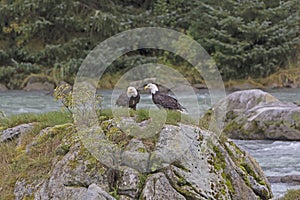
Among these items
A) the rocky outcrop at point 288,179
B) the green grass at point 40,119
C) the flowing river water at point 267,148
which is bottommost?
the flowing river water at point 267,148

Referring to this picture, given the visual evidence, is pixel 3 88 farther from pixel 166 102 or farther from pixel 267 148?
pixel 166 102

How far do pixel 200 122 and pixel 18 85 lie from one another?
18238 mm

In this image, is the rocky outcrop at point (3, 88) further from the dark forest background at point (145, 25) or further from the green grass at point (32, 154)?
the green grass at point (32, 154)

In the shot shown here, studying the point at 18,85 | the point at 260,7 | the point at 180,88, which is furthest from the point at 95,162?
the point at 260,7

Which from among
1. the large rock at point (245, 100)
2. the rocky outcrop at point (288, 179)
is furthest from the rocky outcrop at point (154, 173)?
the large rock at point (245, 100)

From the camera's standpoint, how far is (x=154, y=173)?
232 inches

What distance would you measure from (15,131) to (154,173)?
7.21ft

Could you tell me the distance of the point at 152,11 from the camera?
28.1 meters

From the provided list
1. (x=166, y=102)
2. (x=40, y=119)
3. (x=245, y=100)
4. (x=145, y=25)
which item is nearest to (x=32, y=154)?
(x=40, y=119)

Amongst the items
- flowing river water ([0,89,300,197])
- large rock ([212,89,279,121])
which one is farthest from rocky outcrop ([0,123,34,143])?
large rock ([212,89,279,121])

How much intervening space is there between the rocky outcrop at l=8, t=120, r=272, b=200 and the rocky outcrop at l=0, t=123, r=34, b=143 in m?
0.95

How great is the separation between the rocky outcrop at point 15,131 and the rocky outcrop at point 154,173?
3.12 feet

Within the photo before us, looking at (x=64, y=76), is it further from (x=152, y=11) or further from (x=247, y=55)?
(x=247, y=55)

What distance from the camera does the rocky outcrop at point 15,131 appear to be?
23.2 feet
